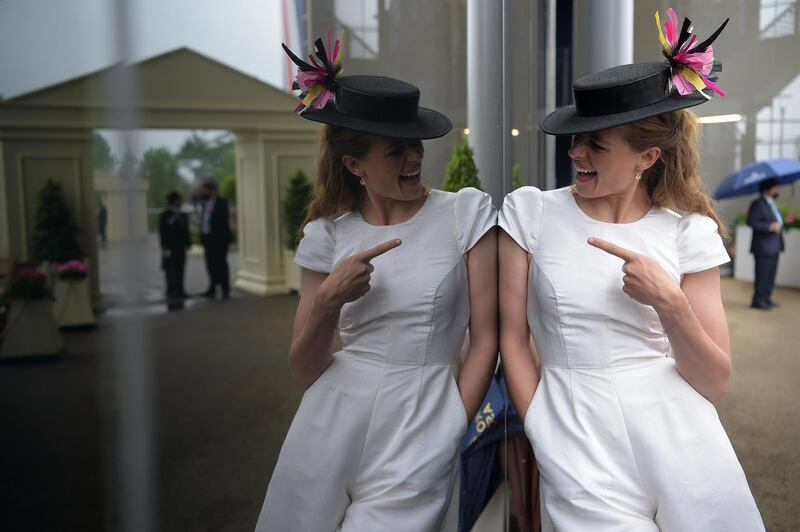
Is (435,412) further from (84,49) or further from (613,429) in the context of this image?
(84,49)

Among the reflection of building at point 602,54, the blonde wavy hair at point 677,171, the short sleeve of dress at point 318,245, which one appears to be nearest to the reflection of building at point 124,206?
the short sleeve of dress at point 318,245

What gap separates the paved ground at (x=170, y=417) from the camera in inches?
80.3

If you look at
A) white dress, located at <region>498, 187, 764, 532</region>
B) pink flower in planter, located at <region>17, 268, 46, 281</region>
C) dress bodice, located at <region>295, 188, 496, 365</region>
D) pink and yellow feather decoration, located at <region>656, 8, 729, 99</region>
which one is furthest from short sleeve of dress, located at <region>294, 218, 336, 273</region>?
pink and yellow feather decoration, located at <region>656, 8, 729, 99</region>

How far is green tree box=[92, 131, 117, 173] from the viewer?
6.75ft

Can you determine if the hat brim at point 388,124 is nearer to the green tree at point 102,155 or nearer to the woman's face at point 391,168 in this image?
the woman's face at point 391,168

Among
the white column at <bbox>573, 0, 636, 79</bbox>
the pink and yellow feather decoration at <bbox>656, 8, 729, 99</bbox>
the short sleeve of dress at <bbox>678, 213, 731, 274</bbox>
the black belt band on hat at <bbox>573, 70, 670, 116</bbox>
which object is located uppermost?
the white column at <bbox>573, 0, 636, 79</bbox>

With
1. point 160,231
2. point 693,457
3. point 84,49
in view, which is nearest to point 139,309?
point 160,231

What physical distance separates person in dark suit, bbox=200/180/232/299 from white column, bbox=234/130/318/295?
0.04 metres

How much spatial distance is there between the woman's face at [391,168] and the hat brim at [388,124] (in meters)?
0.03

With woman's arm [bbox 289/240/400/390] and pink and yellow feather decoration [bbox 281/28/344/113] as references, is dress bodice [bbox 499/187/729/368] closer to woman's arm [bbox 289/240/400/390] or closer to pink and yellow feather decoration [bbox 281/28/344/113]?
woman's arm [bbox 289/240/400/390]

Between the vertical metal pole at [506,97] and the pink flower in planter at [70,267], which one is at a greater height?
the vertical metal pole at [506,97]

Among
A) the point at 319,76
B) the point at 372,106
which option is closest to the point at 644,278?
the point at 372,106

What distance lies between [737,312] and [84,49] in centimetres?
188

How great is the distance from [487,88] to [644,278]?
3.43 ft
